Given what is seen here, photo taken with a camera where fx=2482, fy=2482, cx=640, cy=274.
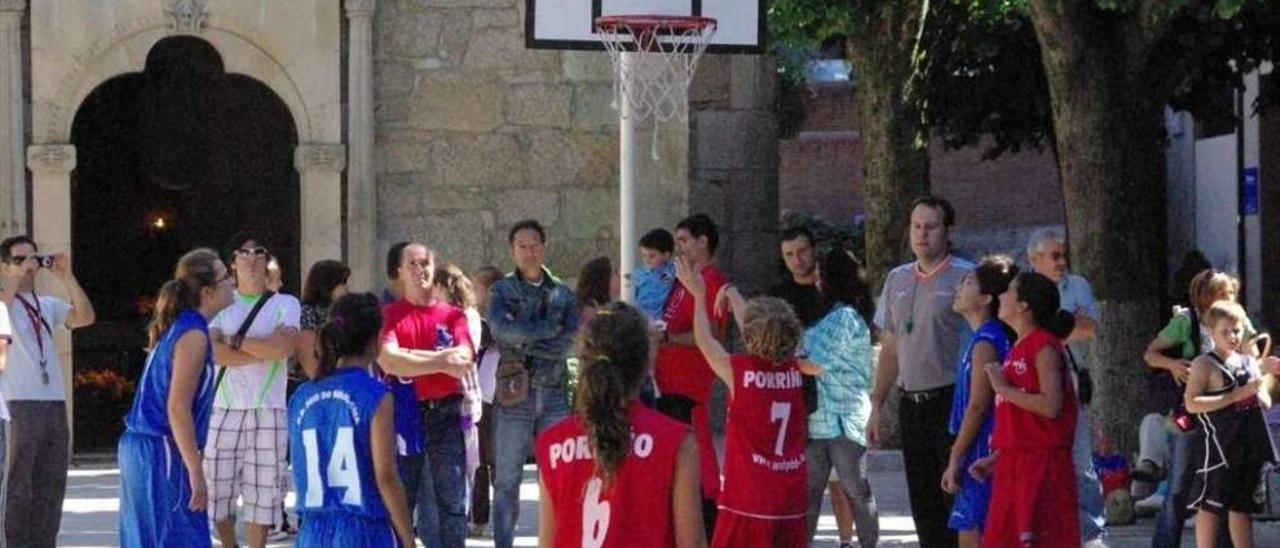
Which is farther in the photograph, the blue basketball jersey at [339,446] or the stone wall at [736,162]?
the stone wall at [736,162]

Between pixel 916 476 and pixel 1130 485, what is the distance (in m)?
3.89

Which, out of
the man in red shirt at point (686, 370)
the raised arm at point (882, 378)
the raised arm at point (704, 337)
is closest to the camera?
the raised arm at point (704, 337)

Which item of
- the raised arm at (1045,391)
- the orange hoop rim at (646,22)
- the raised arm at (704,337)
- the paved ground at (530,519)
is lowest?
the paved ground at (530,519)

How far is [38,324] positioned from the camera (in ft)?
38.9

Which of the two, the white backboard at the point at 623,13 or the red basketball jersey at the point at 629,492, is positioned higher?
the white backboard at the point at 623,13

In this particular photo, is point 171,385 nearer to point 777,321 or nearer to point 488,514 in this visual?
point 777,321

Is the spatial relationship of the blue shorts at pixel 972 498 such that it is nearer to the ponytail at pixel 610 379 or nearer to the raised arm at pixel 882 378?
the raised arm at pixel 882 378

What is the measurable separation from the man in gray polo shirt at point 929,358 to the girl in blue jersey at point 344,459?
10.3 feet

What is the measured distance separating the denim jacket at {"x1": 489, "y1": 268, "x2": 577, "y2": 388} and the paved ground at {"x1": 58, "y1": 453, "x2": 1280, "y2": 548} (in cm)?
160

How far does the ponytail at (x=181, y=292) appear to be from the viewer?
9.48 metres

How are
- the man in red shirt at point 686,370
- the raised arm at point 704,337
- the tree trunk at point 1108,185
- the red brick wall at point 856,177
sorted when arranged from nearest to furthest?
the raised arm at point 704,337
the man in red shirt at point 686,370
the tree trunk at point 1108,185
the red brick wall at point 856,177

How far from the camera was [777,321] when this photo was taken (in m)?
9.33

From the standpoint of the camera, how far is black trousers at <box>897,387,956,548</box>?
10.5m

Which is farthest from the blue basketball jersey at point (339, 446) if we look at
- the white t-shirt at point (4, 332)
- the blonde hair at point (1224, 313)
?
the blonde hair at point (1224, 313)
